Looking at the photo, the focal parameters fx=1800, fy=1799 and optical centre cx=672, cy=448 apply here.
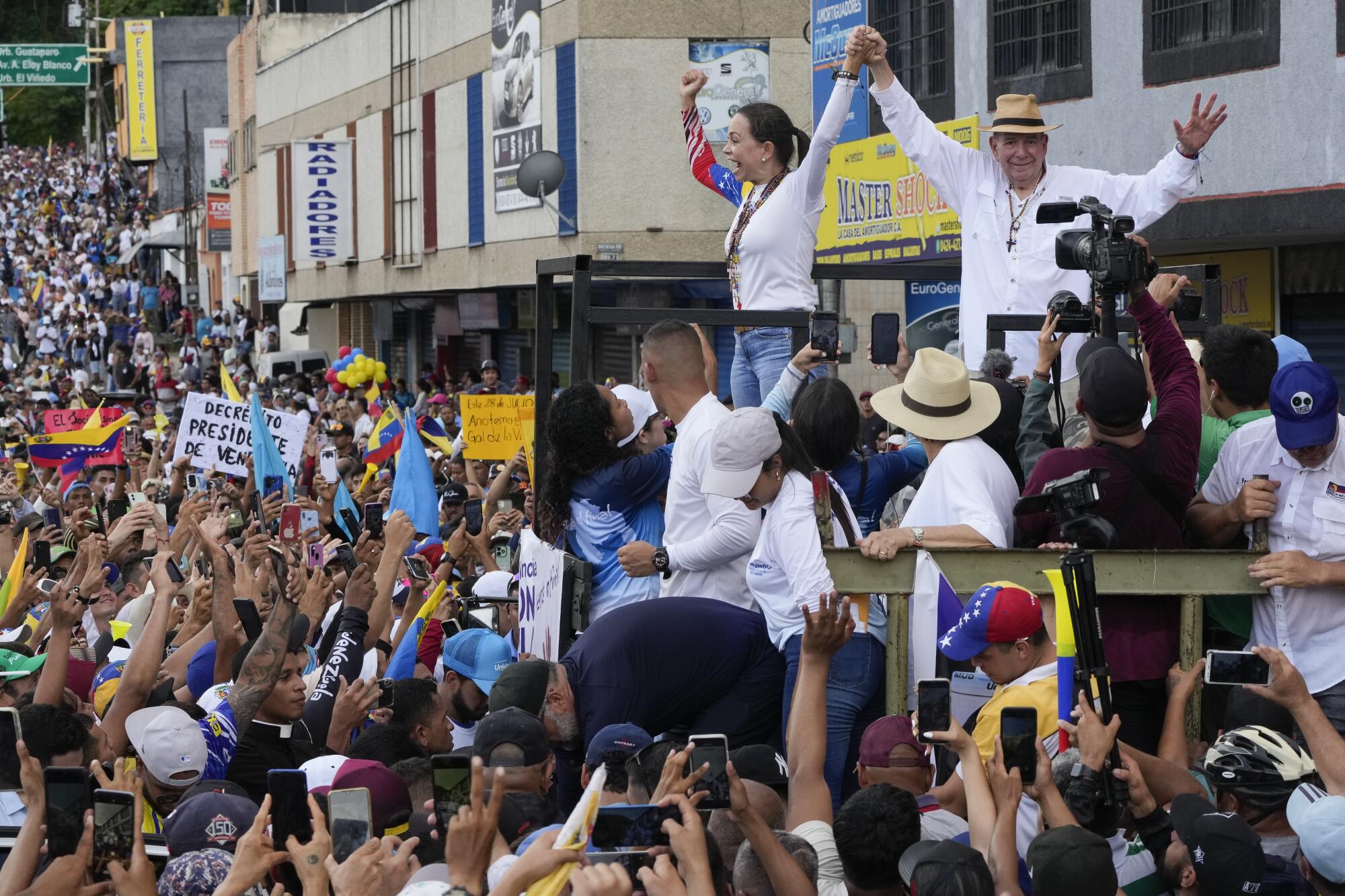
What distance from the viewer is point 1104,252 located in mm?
5621

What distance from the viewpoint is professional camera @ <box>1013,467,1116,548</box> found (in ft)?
16.1

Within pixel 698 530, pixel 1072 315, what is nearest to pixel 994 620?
pixel 698 530

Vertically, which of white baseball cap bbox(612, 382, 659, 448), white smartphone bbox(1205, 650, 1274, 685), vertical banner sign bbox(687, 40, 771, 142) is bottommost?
white smartphone bbox(1205, 650, 1274, 685)

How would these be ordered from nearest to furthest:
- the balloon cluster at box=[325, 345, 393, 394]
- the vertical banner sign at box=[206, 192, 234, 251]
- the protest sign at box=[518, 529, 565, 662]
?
the protest sign at box=[518, 529, 565, 662], the balloon cluster at box=[325, 345, 393, 394], the vertical banner sign at box=[206, 192, 234, 251]

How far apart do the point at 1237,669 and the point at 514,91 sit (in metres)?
21.9

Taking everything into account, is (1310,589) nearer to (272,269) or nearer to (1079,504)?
(1079,504)

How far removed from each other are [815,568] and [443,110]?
79.9 ft

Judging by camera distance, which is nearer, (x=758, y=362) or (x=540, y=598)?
(x=540, y=598)

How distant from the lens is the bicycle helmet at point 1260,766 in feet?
14.8

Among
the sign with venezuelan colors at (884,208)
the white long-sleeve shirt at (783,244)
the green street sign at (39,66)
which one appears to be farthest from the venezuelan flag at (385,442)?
the green street sign at (39,66)

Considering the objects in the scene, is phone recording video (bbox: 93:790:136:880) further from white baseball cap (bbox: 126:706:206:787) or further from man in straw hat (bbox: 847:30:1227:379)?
man in straw hat (bbox: 847:30:1227:379)

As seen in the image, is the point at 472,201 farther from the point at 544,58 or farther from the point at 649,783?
the point at 649,783

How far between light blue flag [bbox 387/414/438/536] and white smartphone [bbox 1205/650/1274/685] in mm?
6880

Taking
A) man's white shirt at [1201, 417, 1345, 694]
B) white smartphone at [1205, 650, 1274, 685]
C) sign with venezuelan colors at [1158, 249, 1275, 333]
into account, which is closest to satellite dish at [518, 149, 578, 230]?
sign with venezuelan colors at [1158, 249, 1275, 333]
